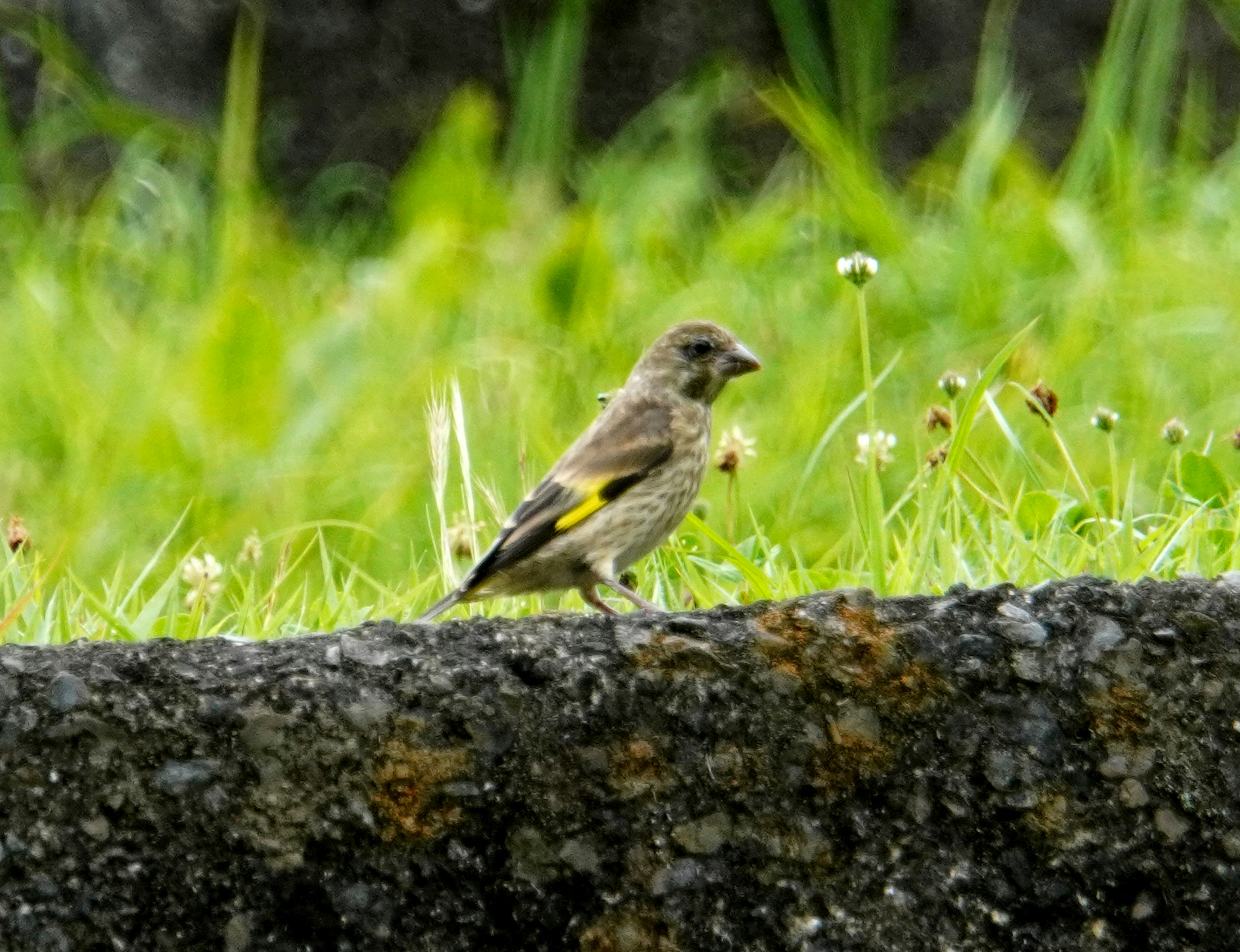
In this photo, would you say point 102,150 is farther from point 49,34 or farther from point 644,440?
point 644,440

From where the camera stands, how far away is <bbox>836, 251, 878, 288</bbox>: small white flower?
12.0ft

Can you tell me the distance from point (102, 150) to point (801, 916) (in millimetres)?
6294

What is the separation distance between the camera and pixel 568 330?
685 cm

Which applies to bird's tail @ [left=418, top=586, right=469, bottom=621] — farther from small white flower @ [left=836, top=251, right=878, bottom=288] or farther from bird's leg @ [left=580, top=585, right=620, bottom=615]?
small white flower @ [left=836, top=251, right=878, bottom=288]

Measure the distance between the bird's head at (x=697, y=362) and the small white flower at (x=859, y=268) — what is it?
1.49 metres

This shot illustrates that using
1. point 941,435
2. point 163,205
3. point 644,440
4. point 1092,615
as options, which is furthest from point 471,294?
point 1092,615

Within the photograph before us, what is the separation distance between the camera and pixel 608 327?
266 inches

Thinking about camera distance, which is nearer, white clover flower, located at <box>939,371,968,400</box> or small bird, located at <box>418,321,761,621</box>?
white clover flower, located at <box>939,371,968,400</box>

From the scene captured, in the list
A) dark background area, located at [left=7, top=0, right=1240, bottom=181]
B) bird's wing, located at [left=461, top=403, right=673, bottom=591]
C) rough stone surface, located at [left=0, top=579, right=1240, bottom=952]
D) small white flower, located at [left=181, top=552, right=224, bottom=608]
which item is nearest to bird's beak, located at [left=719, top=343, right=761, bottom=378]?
bird's wing, located at [left=461, top=403, right=673, bottom=591]

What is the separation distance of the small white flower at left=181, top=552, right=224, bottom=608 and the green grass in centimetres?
6

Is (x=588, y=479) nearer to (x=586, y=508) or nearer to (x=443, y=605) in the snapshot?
(x=586, y=508)

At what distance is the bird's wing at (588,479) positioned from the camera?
429 cm

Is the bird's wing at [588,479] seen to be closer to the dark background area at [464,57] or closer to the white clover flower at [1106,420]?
the white clover flower at [1106,420]

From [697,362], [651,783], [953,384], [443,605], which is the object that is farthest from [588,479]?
[651,783]
